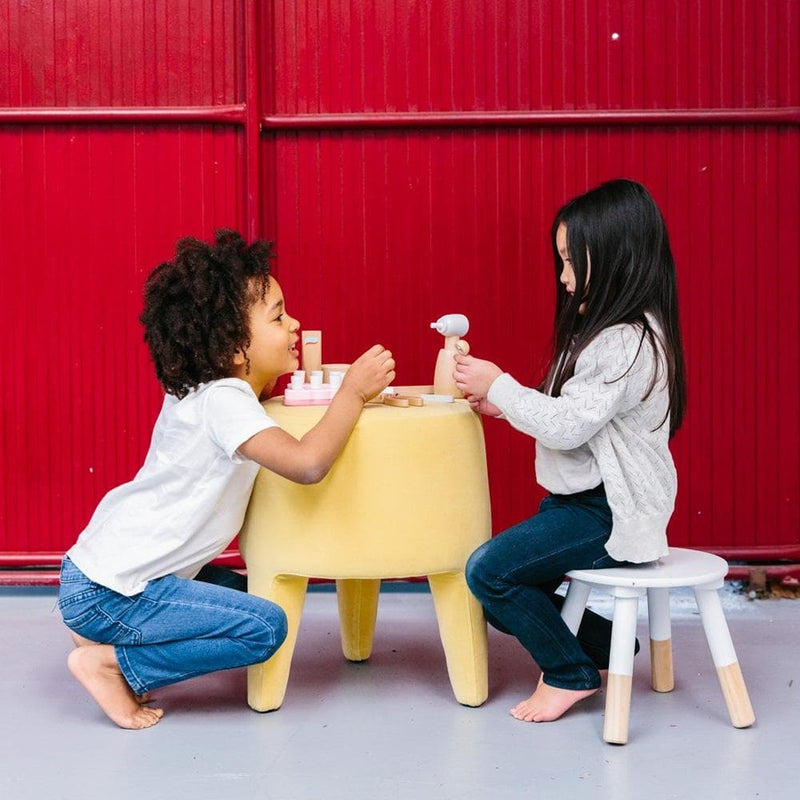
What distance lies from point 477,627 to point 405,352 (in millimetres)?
1057

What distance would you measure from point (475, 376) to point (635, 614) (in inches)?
21.2

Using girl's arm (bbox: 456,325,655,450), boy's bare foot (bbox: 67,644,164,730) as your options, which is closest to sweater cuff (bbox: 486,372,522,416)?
girl's arm (bbox: 456,325,655,450)

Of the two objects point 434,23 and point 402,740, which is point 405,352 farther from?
point 402,740

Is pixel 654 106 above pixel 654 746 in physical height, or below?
above

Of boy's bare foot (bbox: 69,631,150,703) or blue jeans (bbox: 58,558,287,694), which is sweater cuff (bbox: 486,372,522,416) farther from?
boy's bare foot (bbox: 69,631,150,703)

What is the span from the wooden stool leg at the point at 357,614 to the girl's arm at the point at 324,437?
1.64 feet

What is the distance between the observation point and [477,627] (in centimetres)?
200

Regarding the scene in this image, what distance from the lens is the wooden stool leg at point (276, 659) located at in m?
→ 1.98

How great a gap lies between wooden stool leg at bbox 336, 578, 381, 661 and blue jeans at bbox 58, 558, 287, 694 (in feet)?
1.20

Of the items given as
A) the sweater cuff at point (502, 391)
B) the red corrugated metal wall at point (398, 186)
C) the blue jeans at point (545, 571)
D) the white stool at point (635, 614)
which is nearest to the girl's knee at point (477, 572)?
the blue jeans at point (545, 571)

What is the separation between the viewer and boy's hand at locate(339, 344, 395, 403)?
6.28ft

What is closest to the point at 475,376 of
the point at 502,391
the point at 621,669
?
the point at 502,391

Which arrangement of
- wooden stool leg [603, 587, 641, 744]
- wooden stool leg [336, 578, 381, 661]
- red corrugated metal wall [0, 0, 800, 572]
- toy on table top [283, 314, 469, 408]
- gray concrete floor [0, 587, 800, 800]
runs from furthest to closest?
red corrugated metal wall [0, 0, 800, 572] < wooden stool leg [336, 578, 381, 661] < toy on table top [283, 314, 469, 408] < wooden stool leg [603, 587, 641, 744] < gray concrete floor [0, 587, 800, 800]

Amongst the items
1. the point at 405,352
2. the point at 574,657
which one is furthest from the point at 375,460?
the point at 405,352
